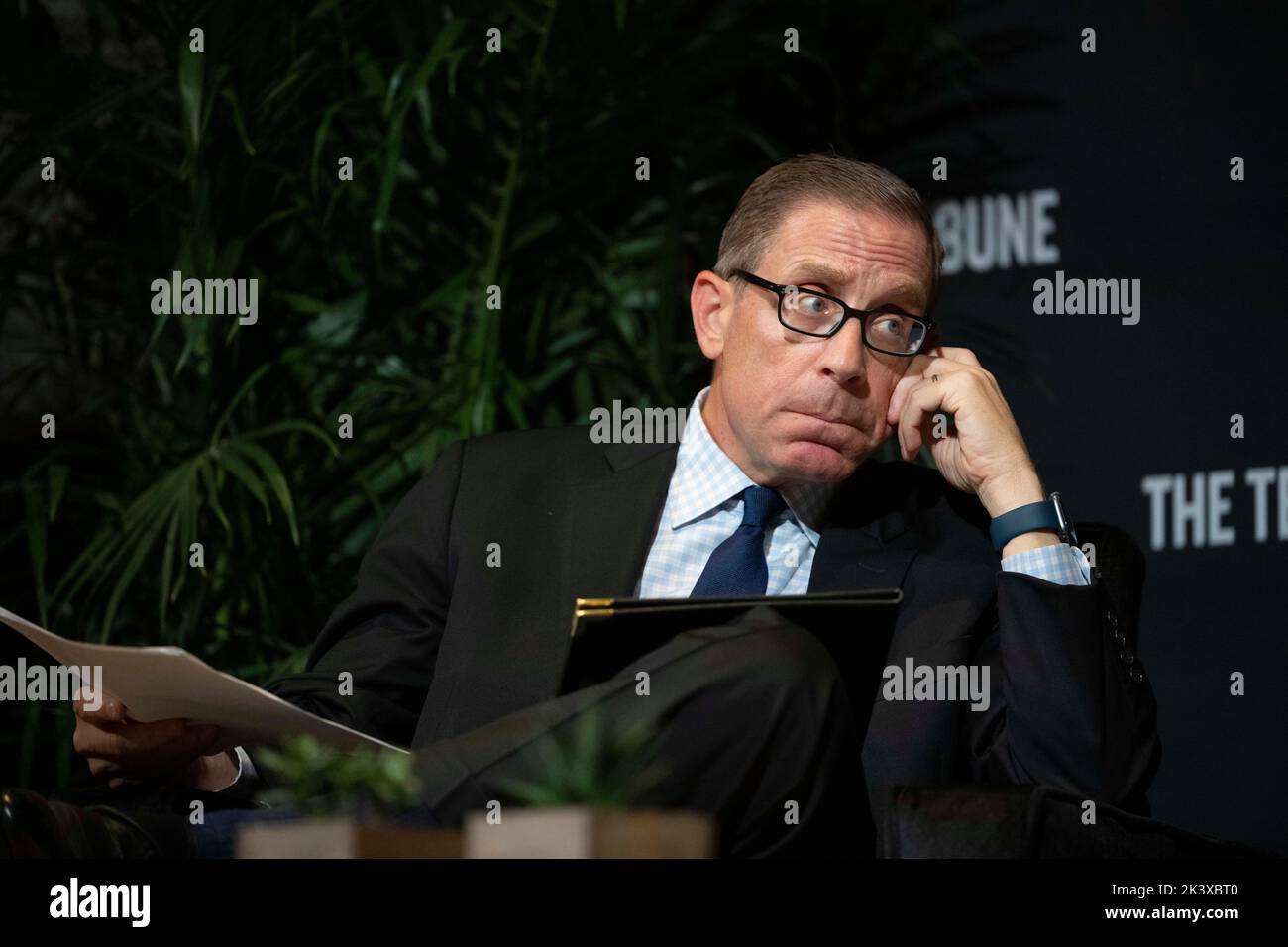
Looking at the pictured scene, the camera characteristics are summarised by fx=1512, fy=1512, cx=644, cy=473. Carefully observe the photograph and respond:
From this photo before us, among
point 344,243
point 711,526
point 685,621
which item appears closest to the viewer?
point 685,621

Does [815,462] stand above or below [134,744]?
above

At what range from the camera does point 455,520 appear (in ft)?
6.87

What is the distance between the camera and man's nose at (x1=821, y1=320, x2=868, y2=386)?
201 cm

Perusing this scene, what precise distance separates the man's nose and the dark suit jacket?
19 cm

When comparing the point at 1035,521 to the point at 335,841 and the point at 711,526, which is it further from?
the point at 335,841

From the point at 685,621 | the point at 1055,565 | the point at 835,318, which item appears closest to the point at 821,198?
the point at 835,318

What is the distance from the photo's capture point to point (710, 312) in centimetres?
222

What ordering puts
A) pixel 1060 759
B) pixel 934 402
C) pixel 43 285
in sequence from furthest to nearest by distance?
1. pixel 43 285
2. pixel 934 402
3. pixel 1060 759

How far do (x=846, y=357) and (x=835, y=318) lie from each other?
0.22ft
